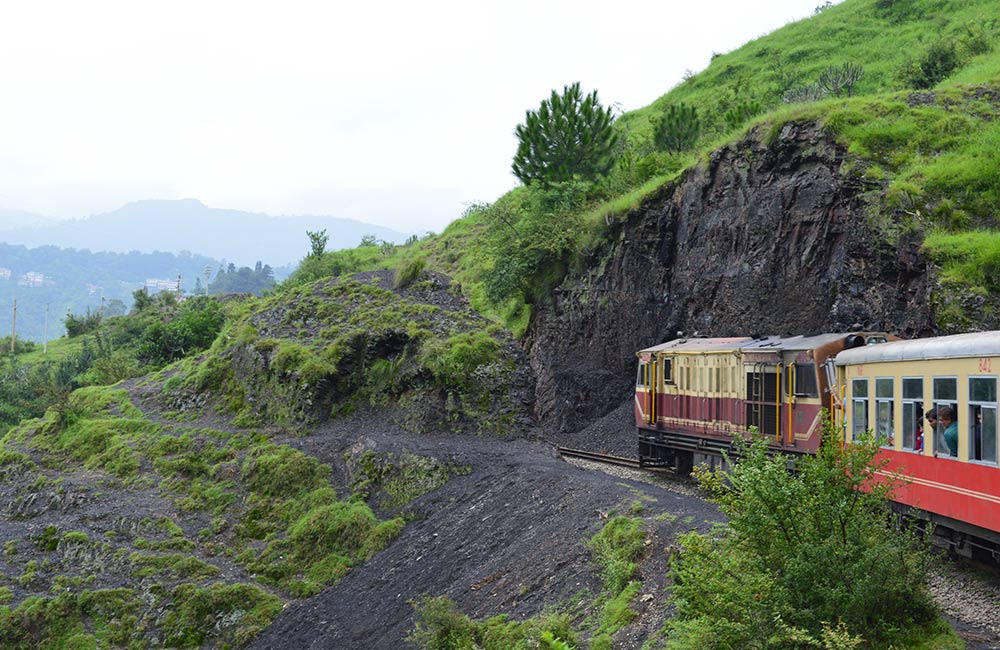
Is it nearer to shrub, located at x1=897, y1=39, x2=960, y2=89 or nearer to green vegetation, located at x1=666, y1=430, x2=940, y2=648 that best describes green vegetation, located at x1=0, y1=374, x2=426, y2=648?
green vegetation, located at x1=666, y1=430, x2=940, y2=648

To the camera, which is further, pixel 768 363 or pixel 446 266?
pixel 446 266

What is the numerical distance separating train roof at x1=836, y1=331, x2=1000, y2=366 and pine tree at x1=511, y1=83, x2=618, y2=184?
86.1ft

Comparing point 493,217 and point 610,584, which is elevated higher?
point 493,217

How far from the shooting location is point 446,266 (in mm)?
60406

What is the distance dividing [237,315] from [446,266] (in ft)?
66.6

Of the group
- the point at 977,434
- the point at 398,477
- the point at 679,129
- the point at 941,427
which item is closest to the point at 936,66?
the point at 679,129

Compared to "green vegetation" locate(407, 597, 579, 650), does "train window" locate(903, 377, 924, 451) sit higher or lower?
higher

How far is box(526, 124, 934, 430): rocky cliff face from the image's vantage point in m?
24.2

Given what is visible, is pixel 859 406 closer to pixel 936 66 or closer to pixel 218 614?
pixel 218 614

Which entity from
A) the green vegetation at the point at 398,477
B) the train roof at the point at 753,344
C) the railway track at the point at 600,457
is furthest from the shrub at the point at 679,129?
the green vegetation at the point at 398,477

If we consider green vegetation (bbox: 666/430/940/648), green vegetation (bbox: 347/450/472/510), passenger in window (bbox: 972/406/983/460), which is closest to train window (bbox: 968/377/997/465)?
passenger in window (bbox: 972/406/983/460)

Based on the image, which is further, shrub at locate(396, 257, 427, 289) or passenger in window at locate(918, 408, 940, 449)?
shrub at locate(396, 257, 427, 289)

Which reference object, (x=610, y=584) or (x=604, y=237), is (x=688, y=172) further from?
(x=610, y=584)

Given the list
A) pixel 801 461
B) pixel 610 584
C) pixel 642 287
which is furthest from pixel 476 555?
pixel 642 287
